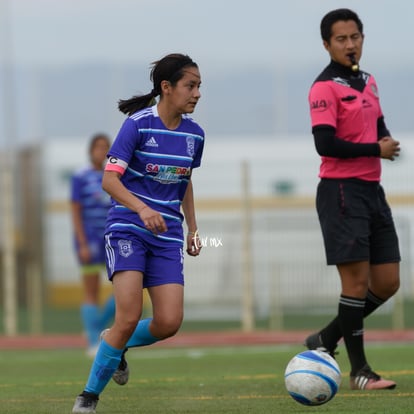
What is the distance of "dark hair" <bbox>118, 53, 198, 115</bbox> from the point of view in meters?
7.45

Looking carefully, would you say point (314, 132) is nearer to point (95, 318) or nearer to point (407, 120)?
point (95, 318)

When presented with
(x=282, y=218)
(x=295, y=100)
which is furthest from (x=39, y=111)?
(x=282, y=218)

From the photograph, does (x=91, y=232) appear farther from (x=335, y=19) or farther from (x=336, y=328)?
(x=335, y=19)

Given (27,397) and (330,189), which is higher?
(330,189)

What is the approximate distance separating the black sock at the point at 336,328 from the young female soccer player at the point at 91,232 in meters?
5.05

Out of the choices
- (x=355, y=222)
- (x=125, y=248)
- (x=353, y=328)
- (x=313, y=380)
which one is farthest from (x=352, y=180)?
(x=125, y=248)

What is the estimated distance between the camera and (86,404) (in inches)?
279

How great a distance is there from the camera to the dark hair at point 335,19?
8.18 m

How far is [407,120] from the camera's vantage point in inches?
1244

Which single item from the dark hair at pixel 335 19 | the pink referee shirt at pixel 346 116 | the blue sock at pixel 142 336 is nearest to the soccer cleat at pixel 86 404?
the blue sock at pixel 142 336

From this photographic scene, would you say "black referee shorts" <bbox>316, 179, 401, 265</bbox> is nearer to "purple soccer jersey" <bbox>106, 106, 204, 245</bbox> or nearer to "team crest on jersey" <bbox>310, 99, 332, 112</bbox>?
"team crest on jersey" <bbox>310, 99, 332, 112</bbox>

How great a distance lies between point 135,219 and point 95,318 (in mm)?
6469

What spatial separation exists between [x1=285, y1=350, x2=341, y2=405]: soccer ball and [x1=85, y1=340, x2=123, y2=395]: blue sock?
0.98 metres

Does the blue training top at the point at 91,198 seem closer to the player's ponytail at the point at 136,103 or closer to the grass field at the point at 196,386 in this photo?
the grass field at the point at 196,386
